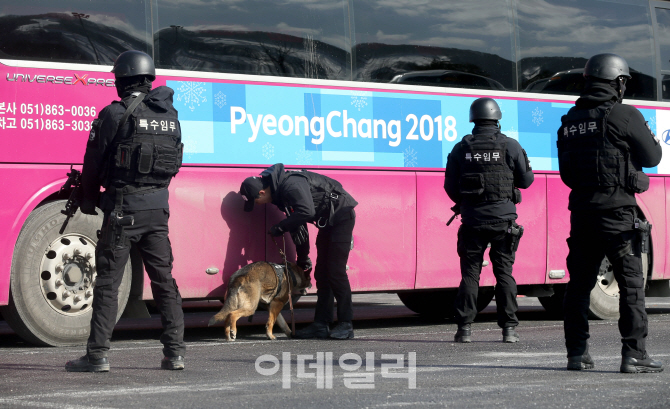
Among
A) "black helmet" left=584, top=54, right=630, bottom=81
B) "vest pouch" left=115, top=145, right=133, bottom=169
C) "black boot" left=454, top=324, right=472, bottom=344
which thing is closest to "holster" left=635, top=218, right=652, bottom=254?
"black helmet" left=584, top=54, right=630, bottom=81

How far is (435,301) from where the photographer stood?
37.0ft

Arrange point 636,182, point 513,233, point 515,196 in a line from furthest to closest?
point 515,196 < point 513,233 < point 636,182

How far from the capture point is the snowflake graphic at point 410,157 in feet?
30.9

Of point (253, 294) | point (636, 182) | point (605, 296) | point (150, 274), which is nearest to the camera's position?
point (636, 182)

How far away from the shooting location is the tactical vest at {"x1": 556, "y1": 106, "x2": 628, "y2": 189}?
5.96 meters

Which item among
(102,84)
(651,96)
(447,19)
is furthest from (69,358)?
(651,96)

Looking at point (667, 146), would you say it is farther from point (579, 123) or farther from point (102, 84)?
point (102, 84)

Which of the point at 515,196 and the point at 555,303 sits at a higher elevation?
the point at 515,196

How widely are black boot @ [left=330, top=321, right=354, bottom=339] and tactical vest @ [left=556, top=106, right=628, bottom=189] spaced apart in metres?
2.96

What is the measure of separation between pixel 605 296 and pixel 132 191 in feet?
20.4

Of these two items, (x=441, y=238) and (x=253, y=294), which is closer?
(x=253, y=294)

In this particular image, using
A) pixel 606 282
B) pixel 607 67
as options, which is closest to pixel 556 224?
pixel 606 282

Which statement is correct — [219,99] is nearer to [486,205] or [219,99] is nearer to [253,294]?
[253,294]

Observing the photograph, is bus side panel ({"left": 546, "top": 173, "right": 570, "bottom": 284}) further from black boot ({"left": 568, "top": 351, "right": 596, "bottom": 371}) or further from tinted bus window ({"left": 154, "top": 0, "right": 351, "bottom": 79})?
black boot ({"left": 568, "top": 351, "right": 596, "bottom": 371})
